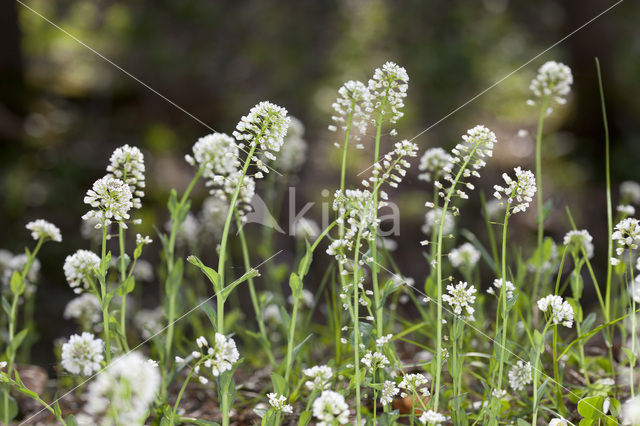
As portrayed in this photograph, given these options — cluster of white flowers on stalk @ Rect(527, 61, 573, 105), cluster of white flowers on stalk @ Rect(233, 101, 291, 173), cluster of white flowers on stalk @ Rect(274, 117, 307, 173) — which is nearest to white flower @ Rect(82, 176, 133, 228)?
cluster of white flowers on stalk @ Rect(233, 101, 291, 173)

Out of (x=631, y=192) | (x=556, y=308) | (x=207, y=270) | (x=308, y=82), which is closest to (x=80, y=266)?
(x=207, y=270)

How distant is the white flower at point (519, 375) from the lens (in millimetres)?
1675

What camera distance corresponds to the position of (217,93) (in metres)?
8.03

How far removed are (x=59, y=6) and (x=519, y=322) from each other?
7891 millimetres

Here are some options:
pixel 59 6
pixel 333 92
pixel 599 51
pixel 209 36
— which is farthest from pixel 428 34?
pixel 59 6

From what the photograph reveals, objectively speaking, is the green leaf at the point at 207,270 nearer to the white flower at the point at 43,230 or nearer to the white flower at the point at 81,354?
the white flower at the point at 81,354

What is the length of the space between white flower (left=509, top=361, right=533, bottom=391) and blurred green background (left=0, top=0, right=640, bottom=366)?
4751mm

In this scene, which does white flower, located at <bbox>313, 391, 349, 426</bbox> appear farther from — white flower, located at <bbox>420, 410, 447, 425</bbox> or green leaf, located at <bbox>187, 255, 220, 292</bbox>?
green leaf, located at <bbox>187, 255, 220, 292</bbox>

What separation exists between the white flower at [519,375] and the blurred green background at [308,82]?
475 centimetres

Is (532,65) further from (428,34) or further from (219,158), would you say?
(219,158)

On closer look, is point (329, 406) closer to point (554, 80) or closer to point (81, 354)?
point (81, 354)

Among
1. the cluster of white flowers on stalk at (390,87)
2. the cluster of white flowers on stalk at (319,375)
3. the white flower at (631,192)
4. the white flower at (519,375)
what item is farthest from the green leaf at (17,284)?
the white flower at (631,192)

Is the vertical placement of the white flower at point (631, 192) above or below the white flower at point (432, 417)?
above

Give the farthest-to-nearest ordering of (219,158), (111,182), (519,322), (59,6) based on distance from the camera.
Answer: (59,6) → (519,322) → (219,158) → (111,182)
